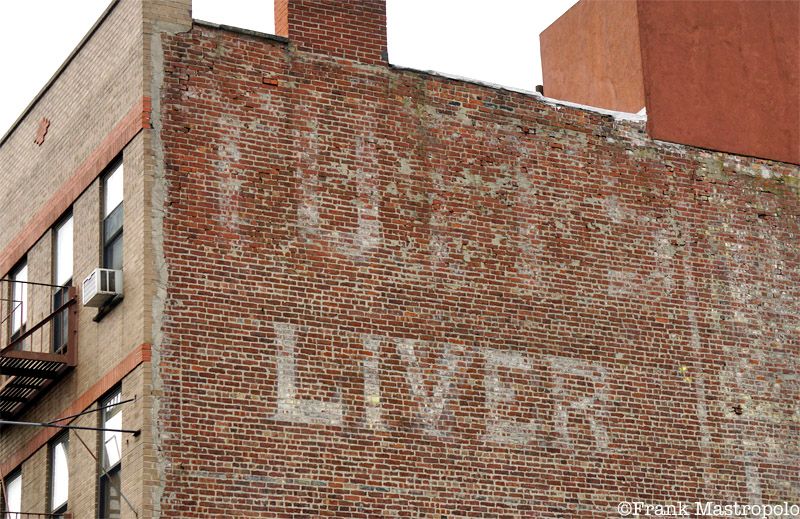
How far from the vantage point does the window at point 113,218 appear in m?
23.3

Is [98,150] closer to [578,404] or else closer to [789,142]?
[578,404]

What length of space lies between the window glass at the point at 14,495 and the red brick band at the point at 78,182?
12.3 ft

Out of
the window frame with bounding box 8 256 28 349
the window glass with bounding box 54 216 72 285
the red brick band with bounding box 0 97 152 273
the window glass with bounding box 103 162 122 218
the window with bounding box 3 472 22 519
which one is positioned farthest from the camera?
the window frame with bounding box 8 256 28 349

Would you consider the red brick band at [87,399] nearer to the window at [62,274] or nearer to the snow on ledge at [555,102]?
the window at [62,274]

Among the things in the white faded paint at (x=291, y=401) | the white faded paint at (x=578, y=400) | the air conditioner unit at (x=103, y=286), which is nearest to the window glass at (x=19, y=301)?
the air conditioner unit at (x=103, y=286)

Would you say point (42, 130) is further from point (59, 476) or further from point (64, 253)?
point (59, 476)

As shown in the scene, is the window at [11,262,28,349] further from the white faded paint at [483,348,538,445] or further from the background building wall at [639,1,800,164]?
the background building wall at [639,1,800,164]

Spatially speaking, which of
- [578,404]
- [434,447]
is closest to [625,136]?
[578,404]

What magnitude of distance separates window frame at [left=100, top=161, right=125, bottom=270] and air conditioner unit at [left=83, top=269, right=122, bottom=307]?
33 centimetres

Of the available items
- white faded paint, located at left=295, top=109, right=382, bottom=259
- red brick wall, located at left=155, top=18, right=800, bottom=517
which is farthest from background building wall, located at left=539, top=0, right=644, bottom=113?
white faded paint, located at left=295, top=109, right=382, bottom=259

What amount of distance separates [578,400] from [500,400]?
56.5 inches

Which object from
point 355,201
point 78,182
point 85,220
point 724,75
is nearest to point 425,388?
point 355,201

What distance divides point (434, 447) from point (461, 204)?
4.06 m

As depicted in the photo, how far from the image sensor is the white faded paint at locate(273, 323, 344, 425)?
22.4 metres
